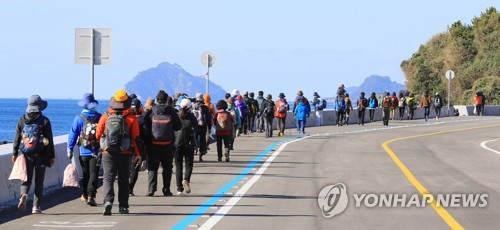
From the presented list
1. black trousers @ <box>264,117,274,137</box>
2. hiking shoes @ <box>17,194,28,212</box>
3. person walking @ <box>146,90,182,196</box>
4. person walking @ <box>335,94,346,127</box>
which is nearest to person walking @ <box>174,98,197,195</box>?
person walking @ <box>146,90,182,196</box>

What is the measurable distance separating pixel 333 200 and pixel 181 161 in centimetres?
307

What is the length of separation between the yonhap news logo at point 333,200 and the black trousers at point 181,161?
7.85ft

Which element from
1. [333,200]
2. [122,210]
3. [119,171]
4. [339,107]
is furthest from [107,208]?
[339,107]

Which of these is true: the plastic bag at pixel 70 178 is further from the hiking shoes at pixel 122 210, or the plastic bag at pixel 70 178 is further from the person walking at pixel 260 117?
the person walking at pixel 260 117

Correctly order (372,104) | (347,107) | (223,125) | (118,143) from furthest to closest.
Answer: (372,104)
(347,107)
(223,125)
(118,143)

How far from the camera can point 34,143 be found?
1446cm

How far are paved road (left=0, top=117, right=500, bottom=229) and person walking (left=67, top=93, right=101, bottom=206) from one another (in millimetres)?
411

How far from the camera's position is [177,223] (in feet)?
43.4

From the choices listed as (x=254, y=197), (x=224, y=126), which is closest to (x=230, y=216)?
(x=254, y=197)

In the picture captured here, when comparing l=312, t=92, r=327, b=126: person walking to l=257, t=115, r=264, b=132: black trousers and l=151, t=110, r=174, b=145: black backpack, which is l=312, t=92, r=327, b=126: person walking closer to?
l=257, t=115, r=264, b=132: black trousers

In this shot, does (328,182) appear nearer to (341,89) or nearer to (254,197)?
(254,197)

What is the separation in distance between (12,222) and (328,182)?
7.72 m

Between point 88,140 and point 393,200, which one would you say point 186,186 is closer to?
point 88,140

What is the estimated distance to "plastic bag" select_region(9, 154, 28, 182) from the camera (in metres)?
14.3
